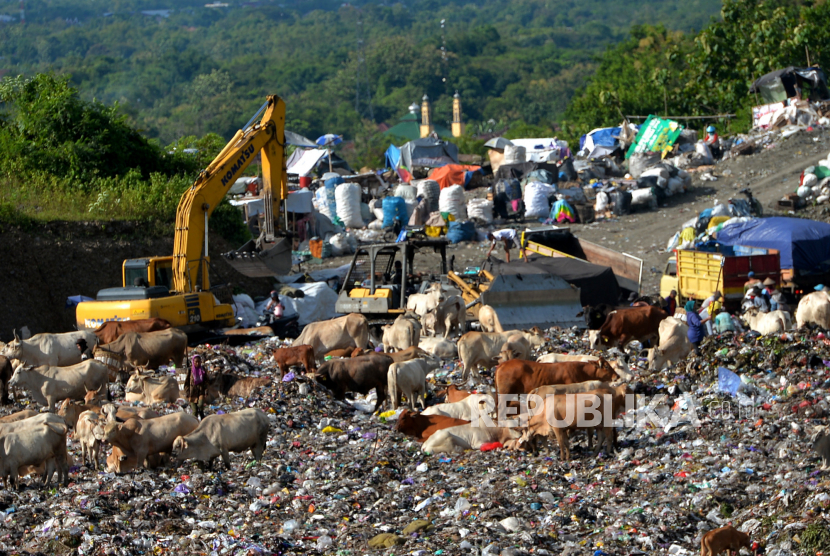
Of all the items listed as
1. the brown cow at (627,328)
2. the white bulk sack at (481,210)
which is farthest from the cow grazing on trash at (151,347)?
the white bulk sack at (481,210)

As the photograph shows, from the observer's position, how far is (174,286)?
1633cm

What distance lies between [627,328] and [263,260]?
6432mm

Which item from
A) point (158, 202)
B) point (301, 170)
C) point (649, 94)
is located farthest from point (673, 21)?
point (158, 202)

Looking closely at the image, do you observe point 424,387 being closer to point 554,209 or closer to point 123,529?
point 123,529

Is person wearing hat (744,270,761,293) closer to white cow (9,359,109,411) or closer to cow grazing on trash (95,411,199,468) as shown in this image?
cow grazing on trash (95,411,199,468)

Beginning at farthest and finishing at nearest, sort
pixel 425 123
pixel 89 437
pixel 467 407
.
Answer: pixel 425 123 < pixel 467 407 < pixel 89 437

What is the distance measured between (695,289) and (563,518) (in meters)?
10.6

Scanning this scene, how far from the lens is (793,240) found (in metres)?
18.7

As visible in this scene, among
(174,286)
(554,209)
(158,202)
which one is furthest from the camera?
(554,209)

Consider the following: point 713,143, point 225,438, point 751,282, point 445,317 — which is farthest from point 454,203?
point 225,438

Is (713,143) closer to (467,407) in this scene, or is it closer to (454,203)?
(454,203)

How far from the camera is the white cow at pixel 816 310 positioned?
Answer: 14.0 meters

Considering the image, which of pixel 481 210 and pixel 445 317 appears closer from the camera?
pixel 445 317

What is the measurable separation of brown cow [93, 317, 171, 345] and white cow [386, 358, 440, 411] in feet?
14.7
